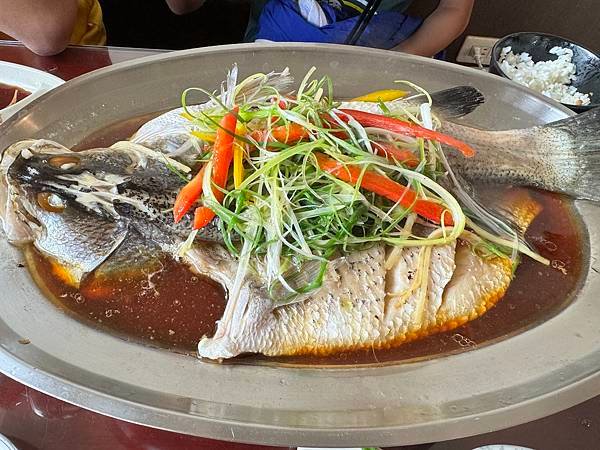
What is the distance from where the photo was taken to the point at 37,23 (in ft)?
5.43

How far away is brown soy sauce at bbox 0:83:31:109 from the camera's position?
5.23ft

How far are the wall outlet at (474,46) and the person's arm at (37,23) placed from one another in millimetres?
1950

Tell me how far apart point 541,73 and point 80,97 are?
4.98 feet

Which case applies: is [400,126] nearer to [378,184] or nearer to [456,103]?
[378,184]

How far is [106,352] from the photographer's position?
102 cm

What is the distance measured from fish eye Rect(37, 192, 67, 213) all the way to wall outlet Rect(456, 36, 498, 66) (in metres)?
2.29

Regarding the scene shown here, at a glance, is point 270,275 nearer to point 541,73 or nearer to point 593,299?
point 593,299

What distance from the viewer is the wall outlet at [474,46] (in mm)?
2783

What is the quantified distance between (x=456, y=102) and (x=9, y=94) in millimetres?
1300

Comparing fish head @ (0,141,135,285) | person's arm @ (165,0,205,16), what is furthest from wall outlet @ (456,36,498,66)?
fish head @ (0,141,135,285)

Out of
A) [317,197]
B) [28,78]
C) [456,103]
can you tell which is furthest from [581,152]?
[28,78]

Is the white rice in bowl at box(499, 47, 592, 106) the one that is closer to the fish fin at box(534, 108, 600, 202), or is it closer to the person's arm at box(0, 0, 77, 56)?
the fish fin at box(534, 108, 600, 202)

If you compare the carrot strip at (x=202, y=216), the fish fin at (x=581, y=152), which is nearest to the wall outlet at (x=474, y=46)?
the fish fin at (x=581, y=152)

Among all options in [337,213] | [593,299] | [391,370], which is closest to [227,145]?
[337,213]
